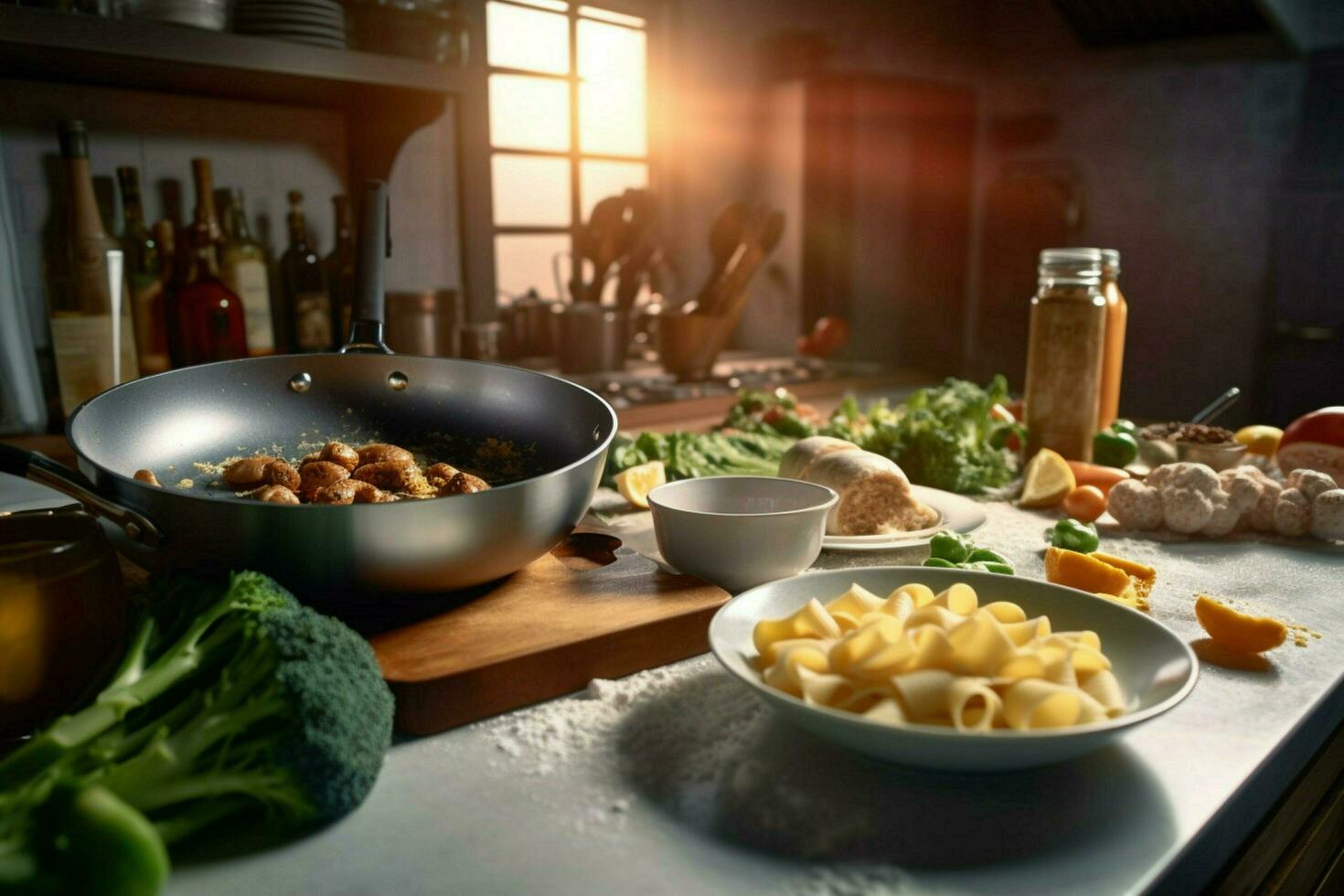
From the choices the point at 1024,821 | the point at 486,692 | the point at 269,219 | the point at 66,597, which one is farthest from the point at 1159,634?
the point at 269,219

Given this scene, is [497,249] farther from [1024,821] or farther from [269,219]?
[1024,821]

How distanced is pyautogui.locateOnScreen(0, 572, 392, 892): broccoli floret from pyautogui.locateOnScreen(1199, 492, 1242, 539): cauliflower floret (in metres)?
0.96

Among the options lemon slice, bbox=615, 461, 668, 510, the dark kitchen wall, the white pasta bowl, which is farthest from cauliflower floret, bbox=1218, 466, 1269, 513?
the dark kitchen wall

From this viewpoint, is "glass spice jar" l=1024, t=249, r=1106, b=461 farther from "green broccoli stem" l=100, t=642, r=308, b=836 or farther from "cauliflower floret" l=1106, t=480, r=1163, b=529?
"green broccoli stem" l=100, t=642, r=308, b=836

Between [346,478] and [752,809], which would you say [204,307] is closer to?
[346,478]

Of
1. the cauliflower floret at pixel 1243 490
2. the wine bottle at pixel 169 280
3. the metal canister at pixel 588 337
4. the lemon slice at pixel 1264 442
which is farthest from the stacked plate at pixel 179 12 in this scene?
the lemon slice at pixel 1264 442

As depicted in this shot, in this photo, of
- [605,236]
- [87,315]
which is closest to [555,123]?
[605,236]

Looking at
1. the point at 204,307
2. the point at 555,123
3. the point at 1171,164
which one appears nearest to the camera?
the point at 204,307

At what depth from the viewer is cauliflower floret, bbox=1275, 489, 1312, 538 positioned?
1.12m

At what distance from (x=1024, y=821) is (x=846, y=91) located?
3.03 m

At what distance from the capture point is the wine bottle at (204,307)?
173cm

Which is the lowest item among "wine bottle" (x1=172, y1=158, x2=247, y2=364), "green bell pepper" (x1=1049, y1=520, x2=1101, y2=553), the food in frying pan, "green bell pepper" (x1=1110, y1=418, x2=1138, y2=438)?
"green bell pepper" (x1=1049, y1=520, x2=1101, y2=553)

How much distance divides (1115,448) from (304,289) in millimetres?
1575

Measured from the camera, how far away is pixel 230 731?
0.52m
